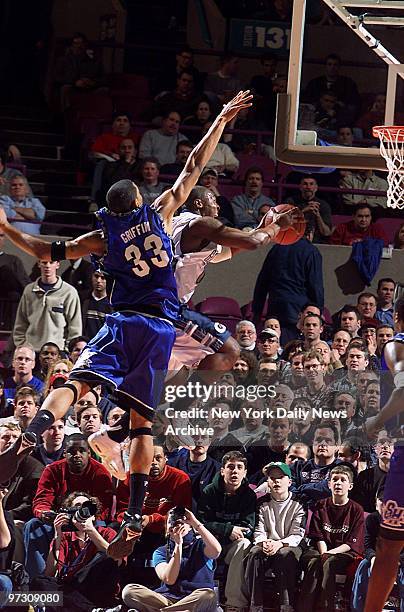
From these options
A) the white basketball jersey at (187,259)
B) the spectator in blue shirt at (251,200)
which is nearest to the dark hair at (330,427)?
the white basketball jersey at (187,259)

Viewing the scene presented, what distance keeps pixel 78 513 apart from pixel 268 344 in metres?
2.50

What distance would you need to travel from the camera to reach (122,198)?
25.4ft

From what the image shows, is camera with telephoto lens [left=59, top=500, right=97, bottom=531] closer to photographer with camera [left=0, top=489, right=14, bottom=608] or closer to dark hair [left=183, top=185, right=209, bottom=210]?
photographer with camera [left=0, top=489, right=14, bottom=608]

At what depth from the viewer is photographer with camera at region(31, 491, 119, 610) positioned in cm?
870

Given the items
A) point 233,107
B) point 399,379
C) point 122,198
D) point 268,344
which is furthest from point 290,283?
point 122,198

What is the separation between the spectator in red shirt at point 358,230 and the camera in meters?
12.5

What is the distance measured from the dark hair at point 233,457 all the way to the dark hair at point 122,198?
2.21m

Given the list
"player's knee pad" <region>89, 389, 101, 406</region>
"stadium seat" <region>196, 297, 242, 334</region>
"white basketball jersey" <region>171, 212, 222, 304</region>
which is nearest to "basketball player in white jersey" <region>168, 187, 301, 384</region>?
"white basketball jersey" <region>171, 212, 222, 304</region>

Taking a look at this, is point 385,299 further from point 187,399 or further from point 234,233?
point 234,233

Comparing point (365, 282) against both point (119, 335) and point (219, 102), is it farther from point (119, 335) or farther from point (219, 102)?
point (119, 335)

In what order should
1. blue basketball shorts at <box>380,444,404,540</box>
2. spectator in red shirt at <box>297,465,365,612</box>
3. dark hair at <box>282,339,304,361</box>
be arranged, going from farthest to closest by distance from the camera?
dark hair at <box>282,339,304,361</box>, spectator in red shirt at <box>297,465,365,612</box>, blue basketball shorts at <box>380,444,404,540</box>

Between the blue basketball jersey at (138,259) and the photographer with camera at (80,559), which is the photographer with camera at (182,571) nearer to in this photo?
the photographer with camera at (80,559)

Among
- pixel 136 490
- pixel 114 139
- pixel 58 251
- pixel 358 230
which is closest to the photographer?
pixel 136 490

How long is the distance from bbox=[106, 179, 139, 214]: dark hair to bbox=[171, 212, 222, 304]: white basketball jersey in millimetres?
405
